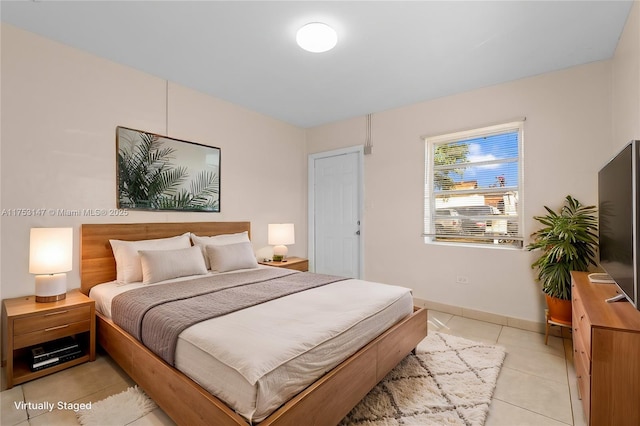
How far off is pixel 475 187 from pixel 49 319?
13.7ft

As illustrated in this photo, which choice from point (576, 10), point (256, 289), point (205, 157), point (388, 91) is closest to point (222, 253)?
point (256, 289)

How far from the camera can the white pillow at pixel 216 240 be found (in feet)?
10.7

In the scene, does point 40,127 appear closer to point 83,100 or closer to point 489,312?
point 83,100

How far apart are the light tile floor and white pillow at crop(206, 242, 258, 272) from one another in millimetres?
1167

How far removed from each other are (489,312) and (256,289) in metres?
2.61

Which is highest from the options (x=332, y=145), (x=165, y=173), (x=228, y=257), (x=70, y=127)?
(x=332, y=145)

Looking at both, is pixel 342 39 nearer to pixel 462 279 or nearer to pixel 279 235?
pixel 279 235

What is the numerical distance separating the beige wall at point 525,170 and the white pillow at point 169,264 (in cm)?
235

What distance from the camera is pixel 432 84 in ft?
10.9

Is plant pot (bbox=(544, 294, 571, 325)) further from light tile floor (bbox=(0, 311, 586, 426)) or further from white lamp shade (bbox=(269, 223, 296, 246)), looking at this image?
white lamp shade (bbox=(269, 223, 296, 246))

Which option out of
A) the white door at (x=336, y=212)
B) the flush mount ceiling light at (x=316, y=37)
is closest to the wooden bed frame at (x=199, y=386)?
the white door at (x=336, y=212)

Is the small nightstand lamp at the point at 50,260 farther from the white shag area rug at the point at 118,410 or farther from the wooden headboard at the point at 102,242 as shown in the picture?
the white shag area rug at the point at 118,410

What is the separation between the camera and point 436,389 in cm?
201

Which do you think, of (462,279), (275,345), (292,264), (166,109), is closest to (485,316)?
(462,279)
